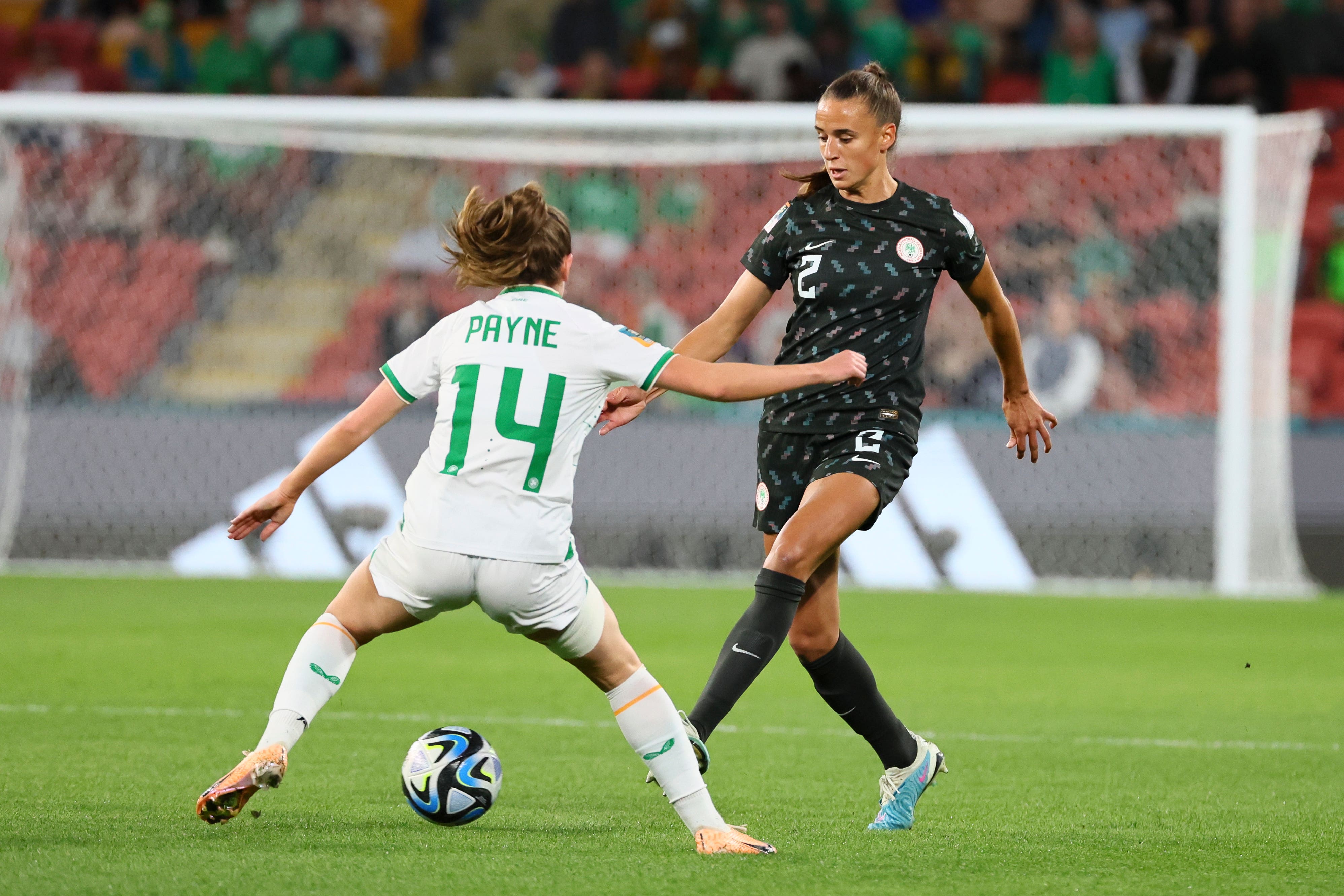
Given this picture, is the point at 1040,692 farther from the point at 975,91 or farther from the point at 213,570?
the point at 975,91

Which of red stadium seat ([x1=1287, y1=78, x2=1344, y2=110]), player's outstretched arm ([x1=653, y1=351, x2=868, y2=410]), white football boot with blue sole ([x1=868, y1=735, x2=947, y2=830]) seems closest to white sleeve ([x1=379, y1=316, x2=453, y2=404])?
player's outstretched arm ([x1=653, y1=351, x2=868, y2=410])

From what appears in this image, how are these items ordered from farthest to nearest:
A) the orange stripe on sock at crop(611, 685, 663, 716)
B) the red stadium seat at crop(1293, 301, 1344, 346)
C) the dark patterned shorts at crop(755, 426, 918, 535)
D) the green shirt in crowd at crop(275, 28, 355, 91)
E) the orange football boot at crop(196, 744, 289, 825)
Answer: the green shirt in crowd at crop(275, 28, 355, 91), the red stadium seat at crop(1293, 301, 1344, 346), the dark patterned shorts at crop(755, 426, 918, 535), the orange stripe on sock at crop(611, 685, 663, 716), the orange football boot at crop(196, 744, 289, 825)

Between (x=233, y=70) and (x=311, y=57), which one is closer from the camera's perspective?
(x=233, y=70)

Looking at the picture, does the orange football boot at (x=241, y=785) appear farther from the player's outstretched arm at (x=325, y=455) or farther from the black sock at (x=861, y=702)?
the black sock at (x=861, y=702)

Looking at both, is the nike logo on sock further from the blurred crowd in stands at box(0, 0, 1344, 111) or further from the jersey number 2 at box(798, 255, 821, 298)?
the blurred crowd in stands at box(0, 0, 1344, 111)

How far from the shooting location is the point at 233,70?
16703 millimetres

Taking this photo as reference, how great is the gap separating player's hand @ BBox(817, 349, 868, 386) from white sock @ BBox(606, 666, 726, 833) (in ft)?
2.62

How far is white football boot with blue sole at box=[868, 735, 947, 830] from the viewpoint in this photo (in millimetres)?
4496

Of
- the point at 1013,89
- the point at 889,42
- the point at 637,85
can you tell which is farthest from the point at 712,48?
the point at 1013,89

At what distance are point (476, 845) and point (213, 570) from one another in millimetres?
8554

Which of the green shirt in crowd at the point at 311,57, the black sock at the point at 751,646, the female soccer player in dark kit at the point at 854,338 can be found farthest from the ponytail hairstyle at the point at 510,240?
the green shirt in crowd at the point at 311,57

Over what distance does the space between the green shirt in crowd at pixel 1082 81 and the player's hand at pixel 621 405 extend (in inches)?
472

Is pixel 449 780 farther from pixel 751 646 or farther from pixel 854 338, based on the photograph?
pixel 854 338

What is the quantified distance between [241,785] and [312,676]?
321mm
